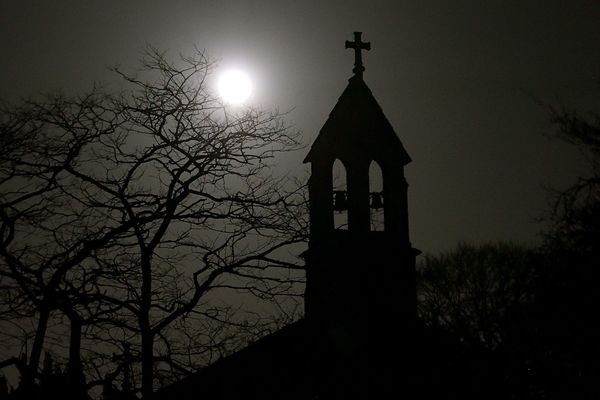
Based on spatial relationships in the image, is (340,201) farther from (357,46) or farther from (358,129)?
(357,46)

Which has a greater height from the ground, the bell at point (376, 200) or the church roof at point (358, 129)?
the church roof at point (358, 129)

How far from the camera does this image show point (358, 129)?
18188mm

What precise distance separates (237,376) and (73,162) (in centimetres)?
666

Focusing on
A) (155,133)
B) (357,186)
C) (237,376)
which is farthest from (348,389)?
(155,133)

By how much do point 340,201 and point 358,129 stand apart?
1720 mm

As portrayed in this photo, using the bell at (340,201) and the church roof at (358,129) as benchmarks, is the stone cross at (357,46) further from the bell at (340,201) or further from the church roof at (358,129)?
the bell at (340,201)

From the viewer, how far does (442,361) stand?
1573 cm

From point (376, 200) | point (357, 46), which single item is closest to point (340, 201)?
point (376, 200)

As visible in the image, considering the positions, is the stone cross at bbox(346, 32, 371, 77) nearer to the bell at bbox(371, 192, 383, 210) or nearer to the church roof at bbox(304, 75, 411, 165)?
the church roof at bbox(304, 75, 411, 165)

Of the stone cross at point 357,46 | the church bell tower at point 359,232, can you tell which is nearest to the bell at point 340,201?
the church bell tower at point 359,232

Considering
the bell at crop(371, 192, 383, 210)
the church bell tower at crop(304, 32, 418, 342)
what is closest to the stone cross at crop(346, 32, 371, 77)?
the church bell tower at crop(304, 32, 418, 342)

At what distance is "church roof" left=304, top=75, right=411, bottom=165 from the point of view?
59.4ft

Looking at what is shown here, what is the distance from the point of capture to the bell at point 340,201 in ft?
58.9

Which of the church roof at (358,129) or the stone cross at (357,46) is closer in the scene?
the church roof at (358,129)
